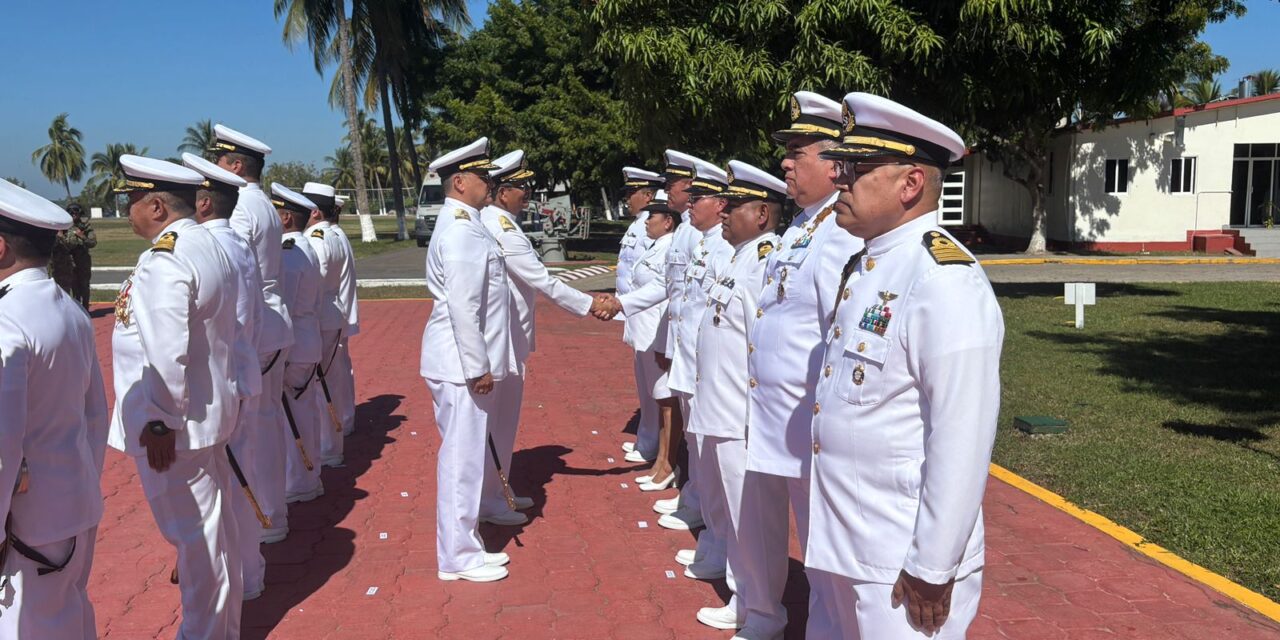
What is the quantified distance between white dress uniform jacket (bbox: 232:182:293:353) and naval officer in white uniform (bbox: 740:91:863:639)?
319 cm

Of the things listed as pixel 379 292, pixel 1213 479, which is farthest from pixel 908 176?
pixel 379 292

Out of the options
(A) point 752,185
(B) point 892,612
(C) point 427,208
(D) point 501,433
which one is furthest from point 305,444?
(C) point 427,208

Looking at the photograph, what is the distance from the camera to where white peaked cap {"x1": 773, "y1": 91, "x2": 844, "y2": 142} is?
148 inches

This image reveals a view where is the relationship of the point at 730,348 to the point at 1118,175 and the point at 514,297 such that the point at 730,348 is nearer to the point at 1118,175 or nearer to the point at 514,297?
the point at 514,297

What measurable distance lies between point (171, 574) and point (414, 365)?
261 inches

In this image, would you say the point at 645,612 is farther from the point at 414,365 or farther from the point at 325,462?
the point at 414,365

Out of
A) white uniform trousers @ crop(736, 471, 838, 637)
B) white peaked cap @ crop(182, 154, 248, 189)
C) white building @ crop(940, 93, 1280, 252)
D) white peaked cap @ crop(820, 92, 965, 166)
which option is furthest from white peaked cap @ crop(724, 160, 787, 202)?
white building @ crop(940, 93, 1280, 252)

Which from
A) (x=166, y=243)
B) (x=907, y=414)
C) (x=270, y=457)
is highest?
(x=166, y=243)

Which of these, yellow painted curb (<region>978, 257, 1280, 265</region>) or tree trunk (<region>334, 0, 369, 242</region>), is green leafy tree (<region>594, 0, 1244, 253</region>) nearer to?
yellow painted curb (<region>978, 257, 1280, 265</region>)

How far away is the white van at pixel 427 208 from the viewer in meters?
35.9

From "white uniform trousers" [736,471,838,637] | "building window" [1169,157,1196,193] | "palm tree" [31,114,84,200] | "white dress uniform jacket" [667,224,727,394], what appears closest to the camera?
"white uniform trousers" [736,471,838,637]

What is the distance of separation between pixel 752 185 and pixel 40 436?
289cm

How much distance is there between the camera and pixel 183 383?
148 inches

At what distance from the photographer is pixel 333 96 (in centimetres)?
4162
